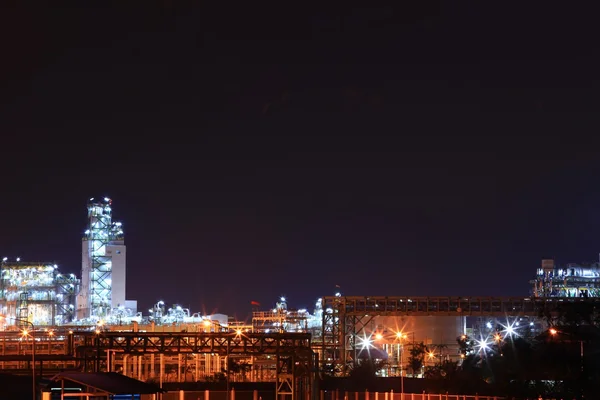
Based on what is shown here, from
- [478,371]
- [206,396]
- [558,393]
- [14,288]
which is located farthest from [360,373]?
[14,288]

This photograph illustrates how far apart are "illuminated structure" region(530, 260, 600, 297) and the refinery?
0.16 meters

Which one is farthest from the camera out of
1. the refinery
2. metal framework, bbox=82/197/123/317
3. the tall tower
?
the tall tower

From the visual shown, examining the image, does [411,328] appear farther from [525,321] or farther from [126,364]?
[126,364]

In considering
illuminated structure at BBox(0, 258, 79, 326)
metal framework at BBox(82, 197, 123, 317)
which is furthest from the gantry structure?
illuminated structure at BBox(0, 258, 79, 326)

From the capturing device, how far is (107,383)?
49.8m

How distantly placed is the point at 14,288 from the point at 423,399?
258 ft

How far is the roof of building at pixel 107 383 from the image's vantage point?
48.9 metres

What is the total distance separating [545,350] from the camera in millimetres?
57938

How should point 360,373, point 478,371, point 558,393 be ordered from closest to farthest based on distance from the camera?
point 558,393 < point 478,371 < point 360,373

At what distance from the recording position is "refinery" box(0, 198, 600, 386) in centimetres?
7212

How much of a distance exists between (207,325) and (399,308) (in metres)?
18.8

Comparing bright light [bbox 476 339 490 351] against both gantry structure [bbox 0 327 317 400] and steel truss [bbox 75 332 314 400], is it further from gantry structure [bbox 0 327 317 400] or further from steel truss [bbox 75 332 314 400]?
steel truss [bbox 75 332 314 400]

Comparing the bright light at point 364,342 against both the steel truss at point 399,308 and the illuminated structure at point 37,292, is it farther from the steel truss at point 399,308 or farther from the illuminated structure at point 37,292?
the illuminated structure at point 37,292

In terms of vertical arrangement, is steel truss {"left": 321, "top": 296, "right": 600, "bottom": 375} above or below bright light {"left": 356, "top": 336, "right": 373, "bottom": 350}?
above
